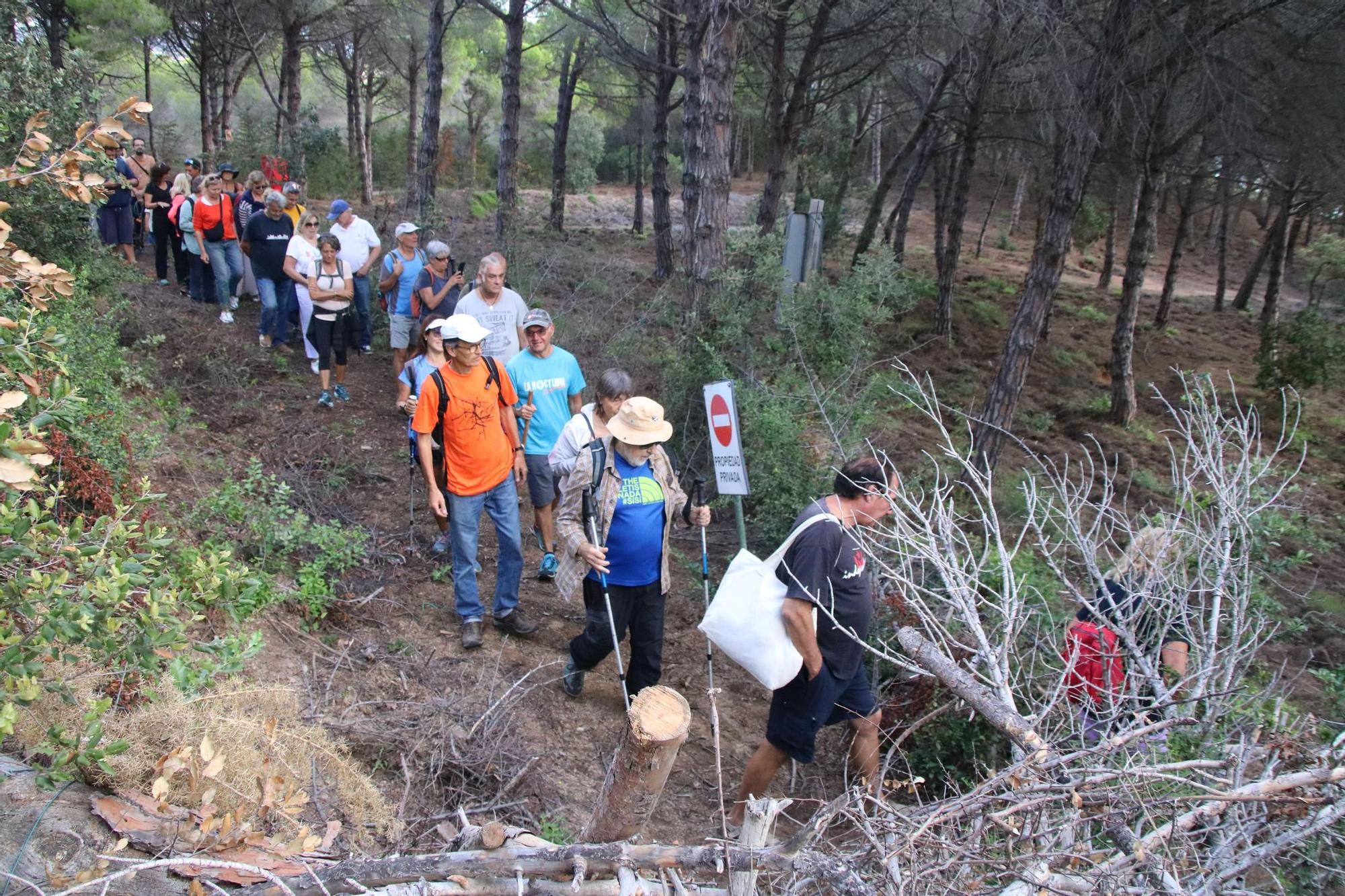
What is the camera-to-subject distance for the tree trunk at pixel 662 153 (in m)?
15.2

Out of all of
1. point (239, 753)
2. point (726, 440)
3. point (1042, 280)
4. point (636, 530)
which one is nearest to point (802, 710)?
point (636, 530)

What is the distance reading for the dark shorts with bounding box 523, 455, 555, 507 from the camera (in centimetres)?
612

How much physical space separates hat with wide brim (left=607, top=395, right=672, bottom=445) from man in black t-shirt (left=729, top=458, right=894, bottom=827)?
0.87m

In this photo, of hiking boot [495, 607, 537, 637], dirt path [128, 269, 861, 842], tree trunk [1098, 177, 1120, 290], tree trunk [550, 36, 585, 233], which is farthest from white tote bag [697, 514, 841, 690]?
tree trunk [1098, 177, 1120, 290]

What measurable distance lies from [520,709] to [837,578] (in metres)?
2.03

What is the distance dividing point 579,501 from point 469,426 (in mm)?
1002

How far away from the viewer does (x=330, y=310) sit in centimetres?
826

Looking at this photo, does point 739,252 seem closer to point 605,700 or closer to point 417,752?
point 605,700

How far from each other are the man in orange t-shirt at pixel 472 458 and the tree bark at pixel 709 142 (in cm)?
325

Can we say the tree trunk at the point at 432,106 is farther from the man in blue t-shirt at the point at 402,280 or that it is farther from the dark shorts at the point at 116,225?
the man in blue t-shirt at the point at 402,280

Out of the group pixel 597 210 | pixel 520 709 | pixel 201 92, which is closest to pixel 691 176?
pixel 520 709

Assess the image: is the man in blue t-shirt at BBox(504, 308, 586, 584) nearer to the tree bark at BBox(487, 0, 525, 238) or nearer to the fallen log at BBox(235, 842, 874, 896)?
the fallen log at BBox(235, 842, 874, 896)

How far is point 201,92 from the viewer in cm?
2103

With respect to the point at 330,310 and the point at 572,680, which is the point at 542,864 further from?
the point at 330,310
